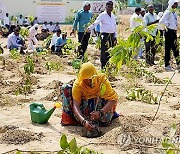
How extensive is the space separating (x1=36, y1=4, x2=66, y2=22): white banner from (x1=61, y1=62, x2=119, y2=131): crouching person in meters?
18.3

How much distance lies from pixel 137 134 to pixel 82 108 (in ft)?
2.50

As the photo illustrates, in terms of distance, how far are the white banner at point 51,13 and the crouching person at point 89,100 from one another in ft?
60.0

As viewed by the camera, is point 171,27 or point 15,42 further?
point 15,42

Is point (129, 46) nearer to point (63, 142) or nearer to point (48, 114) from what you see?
point (63, 142)

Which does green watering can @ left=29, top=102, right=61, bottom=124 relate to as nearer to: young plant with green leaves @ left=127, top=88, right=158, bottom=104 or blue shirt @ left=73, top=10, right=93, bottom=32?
young plant with green leaves @ left=127, top=88, right=158, bottom=104

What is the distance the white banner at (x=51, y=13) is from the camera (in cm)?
2322

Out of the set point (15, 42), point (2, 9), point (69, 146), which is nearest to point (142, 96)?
point (69, 146)

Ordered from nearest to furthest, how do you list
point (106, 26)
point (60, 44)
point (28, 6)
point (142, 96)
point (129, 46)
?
point (129, 46), point (142, 96), point (106, 26), point (60, 44), point (28, 6)

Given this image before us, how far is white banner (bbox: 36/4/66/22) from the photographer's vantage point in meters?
23.2

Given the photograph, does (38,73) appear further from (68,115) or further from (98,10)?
(98,10)

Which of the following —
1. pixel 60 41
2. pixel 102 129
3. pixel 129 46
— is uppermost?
pixel 129 46

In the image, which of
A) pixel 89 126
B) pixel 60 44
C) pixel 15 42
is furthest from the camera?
pixel 15 42

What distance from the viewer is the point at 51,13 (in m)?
23.3

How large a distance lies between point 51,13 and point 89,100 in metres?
18.7
